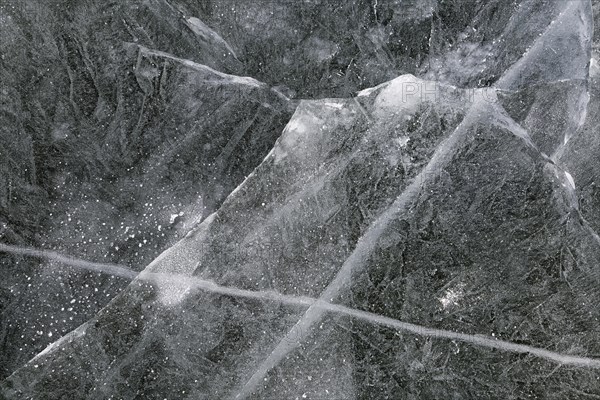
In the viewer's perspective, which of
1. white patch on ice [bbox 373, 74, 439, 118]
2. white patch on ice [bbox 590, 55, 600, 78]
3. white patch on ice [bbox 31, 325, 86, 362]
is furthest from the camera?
white patch on ice [bbox 590, 55, 600, 78]

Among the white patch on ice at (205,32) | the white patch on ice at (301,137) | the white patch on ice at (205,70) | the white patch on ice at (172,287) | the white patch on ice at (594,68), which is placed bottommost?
the white patch on ice at (172,287)

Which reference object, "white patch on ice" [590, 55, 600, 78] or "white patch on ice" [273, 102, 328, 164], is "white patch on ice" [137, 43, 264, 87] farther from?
"white patch on ice" [590, 55, 600, 78]

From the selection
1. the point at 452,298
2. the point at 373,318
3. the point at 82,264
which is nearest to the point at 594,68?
the point at 452,298

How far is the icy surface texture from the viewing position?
1.58 metres

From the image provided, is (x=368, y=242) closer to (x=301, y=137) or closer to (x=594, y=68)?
(x=301, y=137)

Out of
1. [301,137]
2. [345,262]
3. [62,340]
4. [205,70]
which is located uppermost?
[205,70]

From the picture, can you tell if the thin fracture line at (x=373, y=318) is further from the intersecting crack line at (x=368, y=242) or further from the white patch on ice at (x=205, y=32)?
the white patch on ice at (x=205, y=32)

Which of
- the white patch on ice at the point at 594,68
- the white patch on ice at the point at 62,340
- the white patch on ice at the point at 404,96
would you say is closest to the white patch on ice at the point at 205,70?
the white patch on ice at the point at 404,96

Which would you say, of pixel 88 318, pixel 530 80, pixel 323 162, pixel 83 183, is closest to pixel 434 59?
pixel 530 80

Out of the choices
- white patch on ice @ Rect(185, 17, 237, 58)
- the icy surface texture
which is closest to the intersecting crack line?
the icy surface texture

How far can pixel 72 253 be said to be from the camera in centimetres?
164

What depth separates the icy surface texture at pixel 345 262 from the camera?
158 cm

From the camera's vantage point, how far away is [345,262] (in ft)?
5.28

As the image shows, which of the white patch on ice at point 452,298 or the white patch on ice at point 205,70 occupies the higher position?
the white patch on ice at point 205,70
